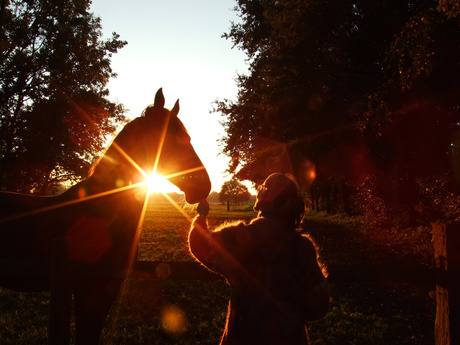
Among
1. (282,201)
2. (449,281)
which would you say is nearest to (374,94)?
(449,281)

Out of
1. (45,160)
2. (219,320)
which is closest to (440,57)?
(219,320)

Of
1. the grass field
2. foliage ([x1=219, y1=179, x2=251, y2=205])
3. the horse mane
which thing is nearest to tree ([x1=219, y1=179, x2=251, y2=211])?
foliage ([x1=219, y1=179, x2=251, y2=205])

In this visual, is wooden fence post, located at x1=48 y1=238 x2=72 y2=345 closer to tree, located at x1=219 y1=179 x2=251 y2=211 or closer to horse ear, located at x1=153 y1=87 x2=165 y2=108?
horse ear, located at x1=153 y1=87 x2=165 y2=108

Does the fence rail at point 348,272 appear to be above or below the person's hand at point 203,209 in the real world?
below

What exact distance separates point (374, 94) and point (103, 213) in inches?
399

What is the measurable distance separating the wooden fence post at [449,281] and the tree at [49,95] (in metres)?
17.5

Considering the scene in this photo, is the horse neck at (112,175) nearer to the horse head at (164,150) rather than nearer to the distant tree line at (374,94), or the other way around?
the horse head at (164,150)

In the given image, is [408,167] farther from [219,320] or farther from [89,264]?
[89,264]

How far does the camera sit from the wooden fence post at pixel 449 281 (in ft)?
9.98

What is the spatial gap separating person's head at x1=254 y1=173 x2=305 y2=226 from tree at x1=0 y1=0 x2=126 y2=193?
16.9m

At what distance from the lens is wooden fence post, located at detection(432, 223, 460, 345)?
304 centimetres

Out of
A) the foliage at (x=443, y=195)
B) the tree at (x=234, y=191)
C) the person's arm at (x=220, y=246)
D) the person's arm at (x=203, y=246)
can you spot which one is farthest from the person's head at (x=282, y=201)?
the tree at (x=234, y=191)

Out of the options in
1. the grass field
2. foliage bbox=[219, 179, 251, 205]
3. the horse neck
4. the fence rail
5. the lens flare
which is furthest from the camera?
foliage bbox=[219, 179, 251, 205]

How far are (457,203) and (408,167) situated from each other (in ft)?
8.53
